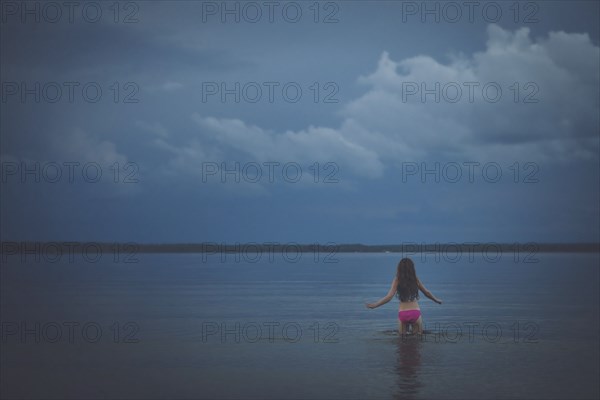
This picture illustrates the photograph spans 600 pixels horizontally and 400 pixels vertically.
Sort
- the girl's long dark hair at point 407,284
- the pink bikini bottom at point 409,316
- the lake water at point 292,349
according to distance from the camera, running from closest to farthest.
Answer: the lake water at point 292,349, the girl's long dark hair at point 407,284, the pink bikini bottom at point 409,316

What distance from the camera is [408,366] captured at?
46.8ft

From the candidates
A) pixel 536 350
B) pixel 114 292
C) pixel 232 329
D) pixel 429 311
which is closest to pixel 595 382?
pixel 536 350

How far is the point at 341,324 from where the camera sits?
21.4 metres

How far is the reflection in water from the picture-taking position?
11.9 m

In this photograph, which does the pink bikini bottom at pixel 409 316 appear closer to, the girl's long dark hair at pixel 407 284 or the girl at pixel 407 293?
the girl at pixel 407 293

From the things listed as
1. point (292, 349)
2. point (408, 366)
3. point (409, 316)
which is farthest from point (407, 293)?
point (408, 366)

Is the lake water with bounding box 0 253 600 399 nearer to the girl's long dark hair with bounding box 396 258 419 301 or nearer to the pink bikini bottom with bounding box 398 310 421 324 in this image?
the pink bikini bottom with bounding box 398 310 421 324

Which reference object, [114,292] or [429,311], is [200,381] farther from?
[114,292]

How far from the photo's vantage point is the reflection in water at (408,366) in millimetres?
11898

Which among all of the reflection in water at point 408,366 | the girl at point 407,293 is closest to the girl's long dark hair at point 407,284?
the girl at point 407,293

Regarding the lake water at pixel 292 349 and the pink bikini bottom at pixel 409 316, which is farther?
the pink bikini bottom at pixel 409 316

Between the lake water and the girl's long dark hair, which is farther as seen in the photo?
the girl's long dark hair

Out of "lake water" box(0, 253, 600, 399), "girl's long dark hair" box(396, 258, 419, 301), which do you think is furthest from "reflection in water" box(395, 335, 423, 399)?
"girl's long dark hair" box(396, 258, 419, 301)

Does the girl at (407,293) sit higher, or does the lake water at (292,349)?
the girl at (407,293)
